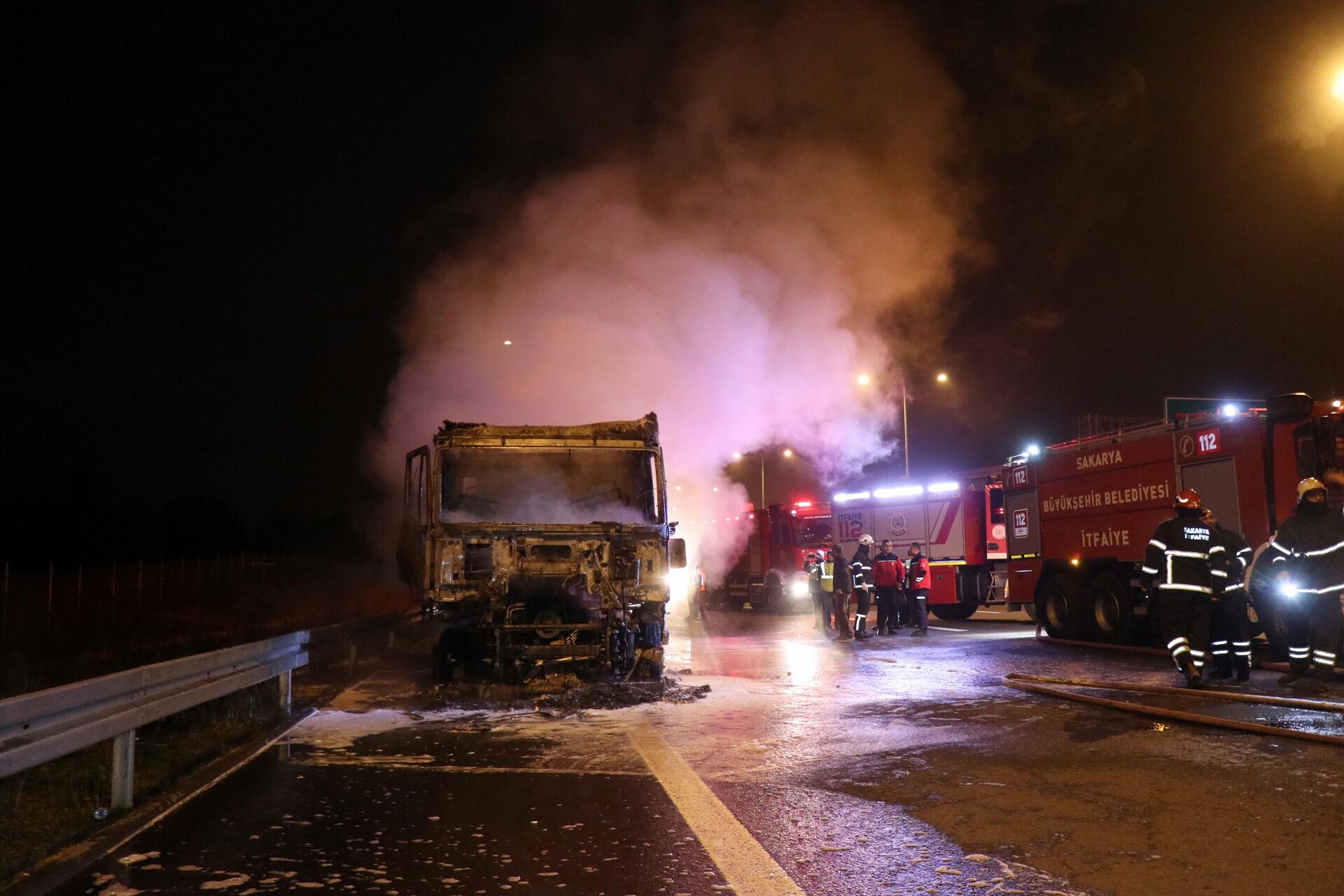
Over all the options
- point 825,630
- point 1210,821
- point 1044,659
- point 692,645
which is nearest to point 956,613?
point 825,630

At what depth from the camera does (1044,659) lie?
39.1 feet

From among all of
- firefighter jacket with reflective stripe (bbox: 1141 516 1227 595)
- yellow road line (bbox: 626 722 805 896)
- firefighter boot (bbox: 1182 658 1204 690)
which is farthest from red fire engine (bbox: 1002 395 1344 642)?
yellow road line (bbox: 626 722 805 896)

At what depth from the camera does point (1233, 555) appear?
356 inches

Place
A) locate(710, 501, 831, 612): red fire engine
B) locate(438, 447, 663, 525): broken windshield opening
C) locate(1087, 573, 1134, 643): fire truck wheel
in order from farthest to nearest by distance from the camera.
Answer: locate(710, 501, 831, 612): red fire engine, locate(1087, 573, 1134, 643): fire truck wheel, locate(438, 447, 663, 525): broken windshield opening

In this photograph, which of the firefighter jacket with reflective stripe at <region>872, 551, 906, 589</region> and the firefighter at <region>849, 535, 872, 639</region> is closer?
the firefighter at <region>849, 535, 872, 639</region>

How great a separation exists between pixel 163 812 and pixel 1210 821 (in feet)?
15.7

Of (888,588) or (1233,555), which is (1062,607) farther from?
(1233,555)

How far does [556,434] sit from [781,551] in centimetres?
1561

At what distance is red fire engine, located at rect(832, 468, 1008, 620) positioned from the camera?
62.3ft

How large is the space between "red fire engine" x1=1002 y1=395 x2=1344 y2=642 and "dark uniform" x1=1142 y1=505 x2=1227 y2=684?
1878 mm

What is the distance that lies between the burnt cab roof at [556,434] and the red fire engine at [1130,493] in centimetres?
626

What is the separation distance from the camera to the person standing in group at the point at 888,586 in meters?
16.2

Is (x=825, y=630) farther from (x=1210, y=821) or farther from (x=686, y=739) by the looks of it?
(x=1210, y=821)

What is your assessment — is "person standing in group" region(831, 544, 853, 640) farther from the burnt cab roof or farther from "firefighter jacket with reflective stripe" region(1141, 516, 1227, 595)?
"firefighter jacket with reflective stripe" region(1141, 516, 1227, 595)
